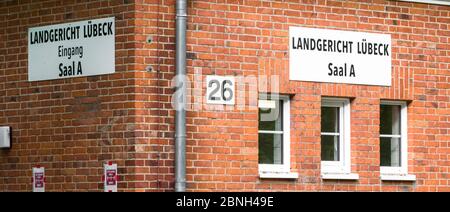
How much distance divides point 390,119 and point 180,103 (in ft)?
11.8

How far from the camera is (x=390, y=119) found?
2012 centimetres

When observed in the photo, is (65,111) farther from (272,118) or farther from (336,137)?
(336,137)

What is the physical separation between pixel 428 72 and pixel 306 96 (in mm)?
2050

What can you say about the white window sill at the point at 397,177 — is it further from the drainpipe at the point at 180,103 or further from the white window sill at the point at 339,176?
the drainpipe at the point at 180,103

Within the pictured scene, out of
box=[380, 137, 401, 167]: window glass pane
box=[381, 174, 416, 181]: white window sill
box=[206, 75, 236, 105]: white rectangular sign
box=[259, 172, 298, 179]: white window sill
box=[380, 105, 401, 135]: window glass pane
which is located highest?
box=[206, 75, 236, 105]: white rectangular sign

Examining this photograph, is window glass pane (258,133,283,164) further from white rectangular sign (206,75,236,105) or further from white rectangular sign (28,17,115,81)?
white rectangular sign (28,17,115,81)

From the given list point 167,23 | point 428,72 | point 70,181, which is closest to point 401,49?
point 428,72

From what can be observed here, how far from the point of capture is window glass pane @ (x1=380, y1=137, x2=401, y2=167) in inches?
788

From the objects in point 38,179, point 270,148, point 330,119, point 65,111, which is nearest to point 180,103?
point 65,111

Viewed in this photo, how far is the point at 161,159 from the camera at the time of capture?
17.8 meters

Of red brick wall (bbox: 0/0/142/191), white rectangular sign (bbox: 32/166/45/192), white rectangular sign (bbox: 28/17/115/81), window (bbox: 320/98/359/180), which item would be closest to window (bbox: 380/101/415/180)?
window (bbox: 320/98/359/180)

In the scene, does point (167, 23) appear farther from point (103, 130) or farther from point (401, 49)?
point (401, 49)

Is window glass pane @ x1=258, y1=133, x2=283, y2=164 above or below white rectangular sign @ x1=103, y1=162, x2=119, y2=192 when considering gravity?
above

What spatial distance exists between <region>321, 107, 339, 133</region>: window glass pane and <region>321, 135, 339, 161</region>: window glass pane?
0.35 feet
